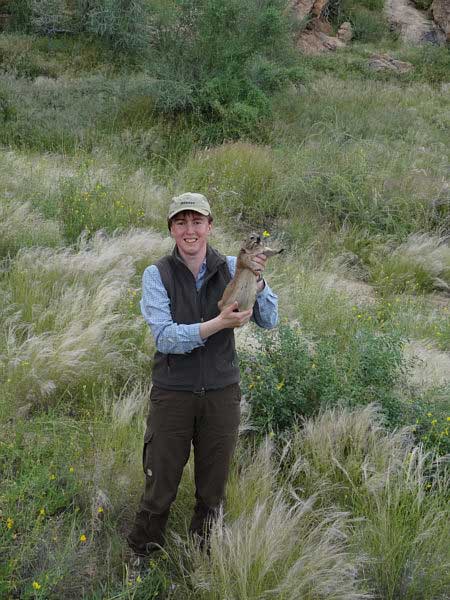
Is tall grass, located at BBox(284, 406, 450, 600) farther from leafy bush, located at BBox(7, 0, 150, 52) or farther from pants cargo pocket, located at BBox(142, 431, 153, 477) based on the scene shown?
leafy bush, located at BBox(7, 0, 150, 52)

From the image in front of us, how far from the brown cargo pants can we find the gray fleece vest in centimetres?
5

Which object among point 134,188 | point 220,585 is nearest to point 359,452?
point 220,585

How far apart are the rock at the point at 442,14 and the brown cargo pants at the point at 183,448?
26.4 metres

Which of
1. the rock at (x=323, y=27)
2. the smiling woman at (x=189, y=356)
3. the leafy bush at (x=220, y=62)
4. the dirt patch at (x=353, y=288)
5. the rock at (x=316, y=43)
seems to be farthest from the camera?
the rock at (x=323, y=27)

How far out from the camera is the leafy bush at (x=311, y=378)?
405cm

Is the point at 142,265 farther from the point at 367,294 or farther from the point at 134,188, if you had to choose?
the point at 367,294

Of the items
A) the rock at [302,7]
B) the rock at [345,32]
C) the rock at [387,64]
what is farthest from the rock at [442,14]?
the rock at [302,7]

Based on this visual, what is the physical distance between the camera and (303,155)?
10.4 m

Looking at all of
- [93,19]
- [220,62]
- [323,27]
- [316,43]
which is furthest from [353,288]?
[323,27]

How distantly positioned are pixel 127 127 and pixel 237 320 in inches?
387

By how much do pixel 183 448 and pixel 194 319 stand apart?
594mm

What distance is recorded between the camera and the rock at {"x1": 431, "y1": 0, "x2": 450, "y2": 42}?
1003 inches

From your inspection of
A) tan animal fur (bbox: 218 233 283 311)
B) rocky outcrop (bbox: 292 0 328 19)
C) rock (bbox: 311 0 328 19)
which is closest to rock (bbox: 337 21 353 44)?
rocky outcrop (bbox: 292 0 328 19)

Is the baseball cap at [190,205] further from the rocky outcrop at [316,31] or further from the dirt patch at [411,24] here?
the dirt patch at [411,24]
